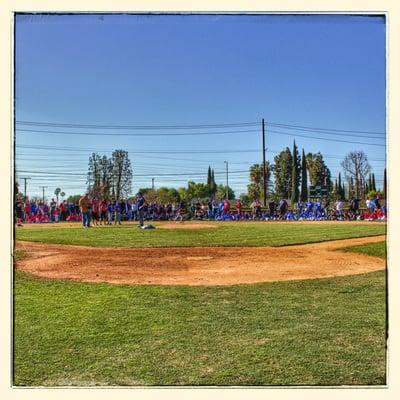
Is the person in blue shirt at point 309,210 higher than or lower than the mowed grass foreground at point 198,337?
higher

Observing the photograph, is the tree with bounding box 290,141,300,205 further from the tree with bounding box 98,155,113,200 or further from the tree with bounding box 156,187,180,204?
the tree with bounding box 156,187,180,204

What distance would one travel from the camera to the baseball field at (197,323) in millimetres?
2807

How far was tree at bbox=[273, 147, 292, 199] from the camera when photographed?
7430mm

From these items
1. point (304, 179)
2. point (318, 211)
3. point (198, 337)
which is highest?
point (304, 179)

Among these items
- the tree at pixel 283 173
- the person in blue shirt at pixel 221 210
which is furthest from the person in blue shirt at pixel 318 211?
the tree at pixel 283 173

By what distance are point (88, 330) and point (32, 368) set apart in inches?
24.2

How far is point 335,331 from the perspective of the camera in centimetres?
338

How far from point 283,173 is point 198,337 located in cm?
670

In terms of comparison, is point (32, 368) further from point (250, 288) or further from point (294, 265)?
point (294, 265)

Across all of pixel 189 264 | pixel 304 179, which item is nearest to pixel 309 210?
pixel 304 179

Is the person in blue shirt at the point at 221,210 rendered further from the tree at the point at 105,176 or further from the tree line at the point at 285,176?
the tree at the point at 105,176

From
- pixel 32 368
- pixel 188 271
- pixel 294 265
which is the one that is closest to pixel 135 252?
pixel 188 271

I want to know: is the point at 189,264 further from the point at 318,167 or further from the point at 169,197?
the point at 169,197

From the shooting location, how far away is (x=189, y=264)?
6.45 metres
